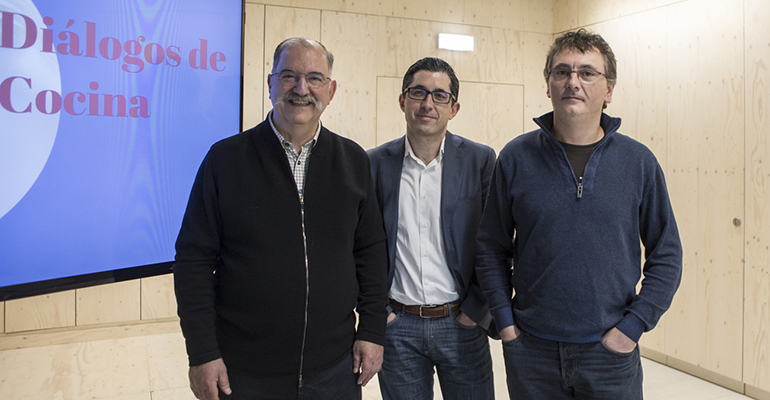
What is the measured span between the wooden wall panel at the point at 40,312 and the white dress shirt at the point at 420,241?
3.41 metres

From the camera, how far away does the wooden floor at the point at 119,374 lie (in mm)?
3357

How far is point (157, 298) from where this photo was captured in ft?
14.8

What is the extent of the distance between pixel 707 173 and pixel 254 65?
11.8 ft

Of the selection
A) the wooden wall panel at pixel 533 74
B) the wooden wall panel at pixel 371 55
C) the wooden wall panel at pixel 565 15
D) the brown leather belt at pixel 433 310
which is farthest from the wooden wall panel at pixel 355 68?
the brown leather belt at pixel 433 310

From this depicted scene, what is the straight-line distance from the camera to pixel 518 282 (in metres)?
1.71

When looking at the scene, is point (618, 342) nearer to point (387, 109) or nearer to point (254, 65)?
point (387, 109)

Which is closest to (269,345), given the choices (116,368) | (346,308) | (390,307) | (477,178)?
(346,308)

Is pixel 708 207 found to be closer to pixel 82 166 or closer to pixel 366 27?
pixel 366 27

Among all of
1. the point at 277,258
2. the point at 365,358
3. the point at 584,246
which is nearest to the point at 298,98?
the point at 277,258

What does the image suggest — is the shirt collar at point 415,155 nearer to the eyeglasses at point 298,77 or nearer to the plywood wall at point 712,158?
the eyeglasses at point 298,77

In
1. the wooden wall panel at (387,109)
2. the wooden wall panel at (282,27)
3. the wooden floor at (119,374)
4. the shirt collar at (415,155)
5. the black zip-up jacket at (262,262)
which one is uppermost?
the wooden wall panel at (282,27)

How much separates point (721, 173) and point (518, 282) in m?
2.78

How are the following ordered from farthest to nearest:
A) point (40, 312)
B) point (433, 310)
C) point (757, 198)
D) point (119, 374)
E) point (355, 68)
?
point (355, 68), point (40, 312), point (119, 374), point (757, 198), point (433, 310)

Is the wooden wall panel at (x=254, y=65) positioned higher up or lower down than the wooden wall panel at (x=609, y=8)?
lower down
